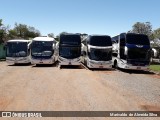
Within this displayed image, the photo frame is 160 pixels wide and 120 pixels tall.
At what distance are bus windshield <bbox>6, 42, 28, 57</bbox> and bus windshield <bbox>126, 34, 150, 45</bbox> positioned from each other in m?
12.9

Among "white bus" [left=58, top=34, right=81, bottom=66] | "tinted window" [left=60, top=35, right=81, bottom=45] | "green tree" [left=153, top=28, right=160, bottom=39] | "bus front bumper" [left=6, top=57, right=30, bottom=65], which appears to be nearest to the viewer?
"white bus" [left=58, top=34, right=81, bottom=66]

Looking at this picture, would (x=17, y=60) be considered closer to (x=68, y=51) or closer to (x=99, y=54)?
(x=68, y=51)

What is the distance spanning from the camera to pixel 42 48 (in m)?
33.5

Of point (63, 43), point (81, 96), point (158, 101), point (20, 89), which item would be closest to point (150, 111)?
point (158, 101)

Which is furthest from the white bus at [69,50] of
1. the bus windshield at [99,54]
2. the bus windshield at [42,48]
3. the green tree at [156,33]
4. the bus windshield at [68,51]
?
the green tree at [156,33]

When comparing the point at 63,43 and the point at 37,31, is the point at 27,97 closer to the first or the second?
the point at 63,43

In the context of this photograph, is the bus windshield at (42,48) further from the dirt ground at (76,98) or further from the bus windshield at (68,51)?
the dirt ground at (76,98)

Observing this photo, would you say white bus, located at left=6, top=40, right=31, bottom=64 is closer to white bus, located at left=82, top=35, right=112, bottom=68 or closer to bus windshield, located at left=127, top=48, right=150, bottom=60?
white bus, located at left=82, top=35, right=112, bottom=68

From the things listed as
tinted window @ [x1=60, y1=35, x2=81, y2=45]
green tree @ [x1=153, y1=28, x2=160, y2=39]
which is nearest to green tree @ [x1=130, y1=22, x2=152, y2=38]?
green tree @ [x1=153, y1=28, x2=160, y2=39]

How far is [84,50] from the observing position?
113 feet

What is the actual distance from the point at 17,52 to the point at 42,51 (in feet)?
11.9

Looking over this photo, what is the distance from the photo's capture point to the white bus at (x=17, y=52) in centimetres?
3488

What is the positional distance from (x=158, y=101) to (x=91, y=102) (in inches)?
133

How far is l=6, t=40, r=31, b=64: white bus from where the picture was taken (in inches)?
1373
